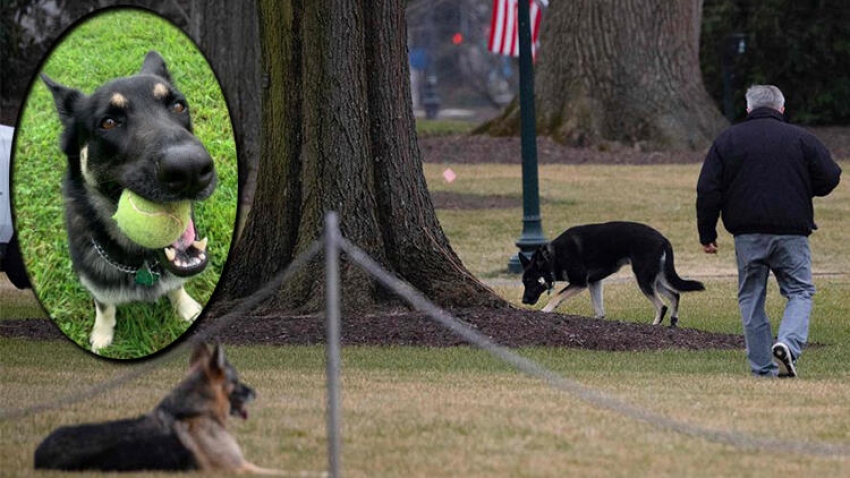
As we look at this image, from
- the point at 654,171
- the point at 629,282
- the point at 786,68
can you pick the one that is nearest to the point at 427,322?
the point at 629,282

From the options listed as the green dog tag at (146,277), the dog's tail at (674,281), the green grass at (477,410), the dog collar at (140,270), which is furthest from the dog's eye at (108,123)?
the dog's tail at (674,281)

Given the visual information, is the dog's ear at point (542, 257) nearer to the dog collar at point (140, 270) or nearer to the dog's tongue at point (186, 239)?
the dog's tongue at point (186, 239)

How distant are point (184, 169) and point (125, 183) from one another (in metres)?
0.38

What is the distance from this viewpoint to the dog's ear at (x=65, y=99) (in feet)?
33.4

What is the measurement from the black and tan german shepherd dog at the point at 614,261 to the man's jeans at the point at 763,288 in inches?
141

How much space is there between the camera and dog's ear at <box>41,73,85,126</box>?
1020cm

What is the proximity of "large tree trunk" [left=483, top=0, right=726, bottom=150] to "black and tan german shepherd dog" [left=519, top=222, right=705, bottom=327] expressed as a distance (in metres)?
19.1

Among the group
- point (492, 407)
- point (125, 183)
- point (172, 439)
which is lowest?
point (492, 407)

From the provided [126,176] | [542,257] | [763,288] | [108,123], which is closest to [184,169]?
[126,176]

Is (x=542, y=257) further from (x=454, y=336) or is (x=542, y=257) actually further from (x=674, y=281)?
(x=454, y=336)

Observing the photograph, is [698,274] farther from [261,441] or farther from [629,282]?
[261,441]

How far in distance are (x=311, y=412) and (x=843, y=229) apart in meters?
17.1

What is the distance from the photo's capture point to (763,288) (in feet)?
39.8

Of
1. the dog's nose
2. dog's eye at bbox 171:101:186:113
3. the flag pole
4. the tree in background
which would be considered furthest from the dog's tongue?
the tree in background
